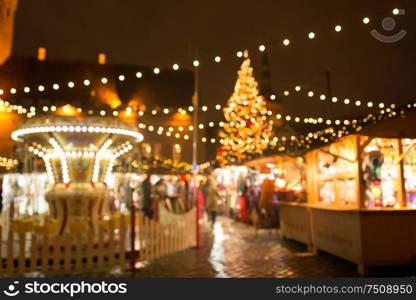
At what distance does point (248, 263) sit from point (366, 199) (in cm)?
282

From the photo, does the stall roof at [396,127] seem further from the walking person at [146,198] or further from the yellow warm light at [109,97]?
the yellow warm light at [109,97]

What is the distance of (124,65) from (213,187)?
80.2 ft

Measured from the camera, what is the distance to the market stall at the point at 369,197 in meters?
7.01

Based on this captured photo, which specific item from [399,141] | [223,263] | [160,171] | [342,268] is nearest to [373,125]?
[399,141]

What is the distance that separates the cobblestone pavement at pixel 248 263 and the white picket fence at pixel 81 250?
0.48 metres

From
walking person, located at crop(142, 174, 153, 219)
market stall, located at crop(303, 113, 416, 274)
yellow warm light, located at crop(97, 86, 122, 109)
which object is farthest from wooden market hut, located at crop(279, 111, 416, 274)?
yellow warm light, located at crop(97, 86, 122, 109)

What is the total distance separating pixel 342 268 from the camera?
743cm

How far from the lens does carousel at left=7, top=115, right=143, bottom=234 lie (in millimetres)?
8836

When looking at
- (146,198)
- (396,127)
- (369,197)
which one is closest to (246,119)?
(146,198)

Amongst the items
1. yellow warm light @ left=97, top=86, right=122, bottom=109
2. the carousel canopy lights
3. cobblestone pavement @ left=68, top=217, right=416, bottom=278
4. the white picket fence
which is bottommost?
cobblestone pavement @ left=68, top=217, right=416, bottom=278

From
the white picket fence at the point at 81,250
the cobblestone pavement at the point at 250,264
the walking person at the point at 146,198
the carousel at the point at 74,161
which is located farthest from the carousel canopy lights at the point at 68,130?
the walking person at the point at 146,198

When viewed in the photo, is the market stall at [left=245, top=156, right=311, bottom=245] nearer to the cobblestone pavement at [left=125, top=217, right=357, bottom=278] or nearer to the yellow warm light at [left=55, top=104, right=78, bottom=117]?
the cobblestone pavement at [left=125, top=217, right=357, bottom=278]

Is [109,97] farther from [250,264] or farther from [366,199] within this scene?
[366,199]

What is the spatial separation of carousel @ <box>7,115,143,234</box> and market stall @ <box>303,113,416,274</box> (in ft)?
16.8
